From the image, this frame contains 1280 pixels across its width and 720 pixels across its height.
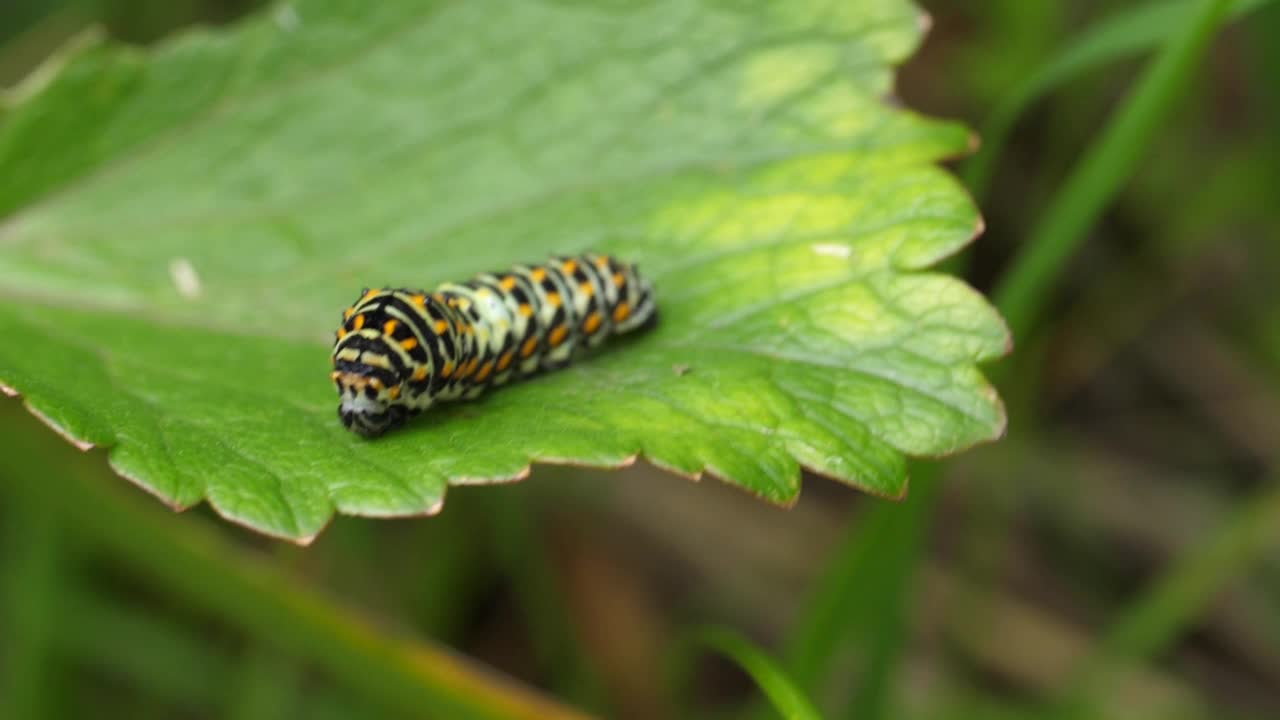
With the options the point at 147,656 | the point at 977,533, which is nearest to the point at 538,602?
the point at 147,656

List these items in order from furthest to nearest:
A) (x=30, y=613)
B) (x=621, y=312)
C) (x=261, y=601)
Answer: (x=30, y=613) → (x=261, y=601) → (x=621, y=312)

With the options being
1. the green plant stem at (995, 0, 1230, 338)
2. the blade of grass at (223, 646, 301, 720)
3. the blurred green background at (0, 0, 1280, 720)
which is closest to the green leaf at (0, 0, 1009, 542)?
the green plant stem at (995, 0, 1230, 338)

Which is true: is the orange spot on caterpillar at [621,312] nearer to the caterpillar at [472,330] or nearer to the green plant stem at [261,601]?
the caterpillar at [472,330]

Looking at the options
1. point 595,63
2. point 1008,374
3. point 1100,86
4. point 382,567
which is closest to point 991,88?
point 1100,86

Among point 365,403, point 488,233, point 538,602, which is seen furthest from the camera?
→ point 538,602

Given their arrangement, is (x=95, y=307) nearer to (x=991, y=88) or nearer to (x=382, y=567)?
(x=382, y=567)

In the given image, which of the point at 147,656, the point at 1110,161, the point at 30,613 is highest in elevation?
the point at 1110,161

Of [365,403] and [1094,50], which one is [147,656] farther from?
[1094,50]
